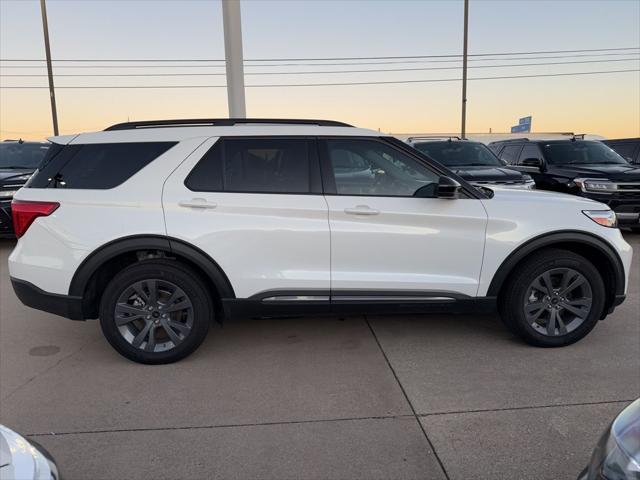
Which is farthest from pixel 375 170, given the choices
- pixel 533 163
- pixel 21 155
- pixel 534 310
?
pixel 21 155

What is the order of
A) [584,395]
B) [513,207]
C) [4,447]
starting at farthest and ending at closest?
1. [513,207]
2. [584,395]
3. [4,447]

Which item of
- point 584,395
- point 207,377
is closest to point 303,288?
point 207,377

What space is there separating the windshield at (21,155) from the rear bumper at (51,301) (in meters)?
6.49

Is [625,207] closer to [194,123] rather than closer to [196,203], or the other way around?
[194,123]

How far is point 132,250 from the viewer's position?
145 inches

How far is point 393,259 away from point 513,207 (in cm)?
106

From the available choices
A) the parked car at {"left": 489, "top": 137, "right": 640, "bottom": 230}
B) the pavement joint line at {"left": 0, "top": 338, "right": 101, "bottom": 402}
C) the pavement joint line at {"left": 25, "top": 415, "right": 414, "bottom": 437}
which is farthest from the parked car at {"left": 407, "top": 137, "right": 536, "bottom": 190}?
the pavement joint line at {"left": 0, "top": 338, "right": 101, "bottom": 402}

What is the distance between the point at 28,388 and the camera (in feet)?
11.5

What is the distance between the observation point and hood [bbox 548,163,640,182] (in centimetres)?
821

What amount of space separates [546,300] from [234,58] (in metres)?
6.61

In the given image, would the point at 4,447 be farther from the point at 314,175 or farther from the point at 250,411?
the point at 314,175

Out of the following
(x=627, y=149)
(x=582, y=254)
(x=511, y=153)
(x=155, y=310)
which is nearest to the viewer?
(x=155, y=310)

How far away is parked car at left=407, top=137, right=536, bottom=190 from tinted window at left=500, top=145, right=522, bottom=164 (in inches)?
62.8

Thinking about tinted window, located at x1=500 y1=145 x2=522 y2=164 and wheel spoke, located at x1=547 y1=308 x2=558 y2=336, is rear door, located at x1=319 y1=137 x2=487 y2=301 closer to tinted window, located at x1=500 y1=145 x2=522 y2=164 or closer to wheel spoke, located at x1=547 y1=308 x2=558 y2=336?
wheel spoke, located at x1=547 y1=308 x2=558 y2=336
